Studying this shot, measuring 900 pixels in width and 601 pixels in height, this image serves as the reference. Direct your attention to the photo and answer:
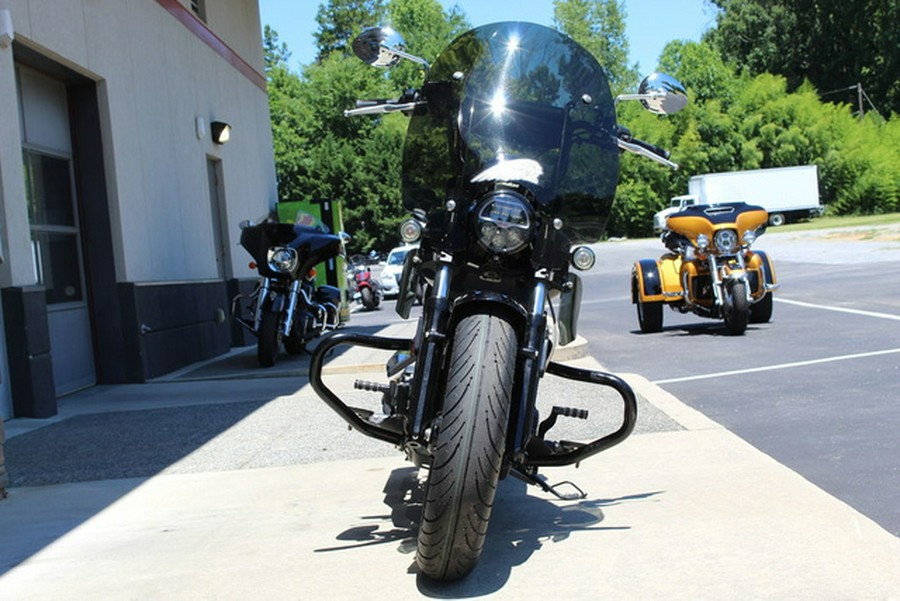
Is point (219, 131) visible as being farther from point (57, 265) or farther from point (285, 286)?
point (57, 265)

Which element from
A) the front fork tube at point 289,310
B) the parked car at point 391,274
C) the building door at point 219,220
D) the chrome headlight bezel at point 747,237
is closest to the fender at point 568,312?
the front fork tube at point 289,310

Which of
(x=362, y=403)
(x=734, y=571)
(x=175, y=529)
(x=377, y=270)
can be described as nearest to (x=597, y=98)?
(x=734, y=571)

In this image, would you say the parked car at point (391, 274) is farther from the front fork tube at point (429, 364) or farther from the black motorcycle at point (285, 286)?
the front fork tube at point (429, 364)

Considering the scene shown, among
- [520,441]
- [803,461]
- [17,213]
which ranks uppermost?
[17,213]

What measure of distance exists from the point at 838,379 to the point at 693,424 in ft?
6.56

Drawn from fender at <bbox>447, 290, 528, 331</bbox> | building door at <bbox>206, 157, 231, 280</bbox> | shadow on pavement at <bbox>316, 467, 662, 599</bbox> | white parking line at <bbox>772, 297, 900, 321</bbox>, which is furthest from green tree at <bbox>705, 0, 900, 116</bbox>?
fender at <bbox>447, 290, 528, 331</bbox>

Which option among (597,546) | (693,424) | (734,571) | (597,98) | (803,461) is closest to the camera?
(734,571)

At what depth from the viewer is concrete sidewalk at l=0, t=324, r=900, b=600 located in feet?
11.4

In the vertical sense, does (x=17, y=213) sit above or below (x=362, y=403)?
above

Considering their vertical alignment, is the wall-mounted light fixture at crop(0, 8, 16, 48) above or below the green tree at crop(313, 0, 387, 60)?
below

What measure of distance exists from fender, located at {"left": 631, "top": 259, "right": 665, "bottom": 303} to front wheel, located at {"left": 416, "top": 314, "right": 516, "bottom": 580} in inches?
339

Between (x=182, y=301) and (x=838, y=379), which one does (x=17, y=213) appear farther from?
(x=838, y=379)

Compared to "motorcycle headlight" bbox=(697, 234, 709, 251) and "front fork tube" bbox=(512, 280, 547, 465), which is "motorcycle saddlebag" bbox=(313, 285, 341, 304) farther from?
"front fork tube" bbox=(512, 280, 547, 465)

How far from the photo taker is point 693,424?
610 centimetres
